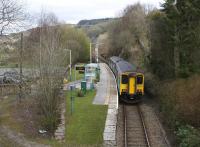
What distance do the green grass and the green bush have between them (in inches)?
175

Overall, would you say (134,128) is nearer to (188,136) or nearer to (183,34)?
(188,136)

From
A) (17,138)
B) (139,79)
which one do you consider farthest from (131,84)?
(17,138)

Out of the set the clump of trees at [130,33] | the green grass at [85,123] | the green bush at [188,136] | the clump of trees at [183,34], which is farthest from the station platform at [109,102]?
the clump of trees at [130,33]

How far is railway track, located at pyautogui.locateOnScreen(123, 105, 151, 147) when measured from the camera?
23.5 meters

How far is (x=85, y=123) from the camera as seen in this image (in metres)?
26.3

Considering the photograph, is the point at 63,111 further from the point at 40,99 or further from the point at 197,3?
the point at 197,3

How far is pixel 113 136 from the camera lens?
23312 millimetres

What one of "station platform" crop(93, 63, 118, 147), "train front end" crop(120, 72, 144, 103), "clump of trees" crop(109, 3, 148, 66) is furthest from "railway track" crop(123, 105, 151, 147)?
"clump of trees" crop(109, 3, 148, 66)

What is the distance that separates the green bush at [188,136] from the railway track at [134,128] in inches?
77.9

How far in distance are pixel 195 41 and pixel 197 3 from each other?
2.95m

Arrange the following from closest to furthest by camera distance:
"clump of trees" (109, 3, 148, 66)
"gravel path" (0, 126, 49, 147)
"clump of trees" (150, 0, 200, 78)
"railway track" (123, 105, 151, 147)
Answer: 1. "gravel path" (0, 126, 49, 147)
2. "railway track" (123, 105, 151, 147)
3. "clump of trees" (150, 0, 200, 78)
4. "clump of trees" (109, 3, 148, 66)

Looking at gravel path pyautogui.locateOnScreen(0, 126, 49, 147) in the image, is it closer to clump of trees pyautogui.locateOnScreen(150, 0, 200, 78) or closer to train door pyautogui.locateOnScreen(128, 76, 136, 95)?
train door pyautogui.locateOnScreen(128, 76, 136, 95)

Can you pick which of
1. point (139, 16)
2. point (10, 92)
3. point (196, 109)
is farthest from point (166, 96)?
point (139, 16)

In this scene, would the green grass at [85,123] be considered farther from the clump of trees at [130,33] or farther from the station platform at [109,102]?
the clump of trees at [130,33]
